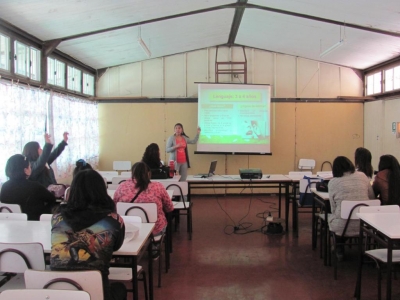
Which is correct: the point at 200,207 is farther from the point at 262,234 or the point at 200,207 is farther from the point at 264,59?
the point at 264,59

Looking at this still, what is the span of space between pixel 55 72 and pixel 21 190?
3.26m

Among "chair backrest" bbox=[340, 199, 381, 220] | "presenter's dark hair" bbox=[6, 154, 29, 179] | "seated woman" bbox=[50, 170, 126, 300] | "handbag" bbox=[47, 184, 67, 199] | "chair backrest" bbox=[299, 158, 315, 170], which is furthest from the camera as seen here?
"chair backrest" bbox=[299, 158, 315, 170]

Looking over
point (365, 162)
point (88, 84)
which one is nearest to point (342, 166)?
point (365, 162)

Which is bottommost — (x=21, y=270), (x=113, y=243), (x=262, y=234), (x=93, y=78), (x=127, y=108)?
(x=262, y=234)

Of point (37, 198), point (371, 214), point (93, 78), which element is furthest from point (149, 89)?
point (371, 214)

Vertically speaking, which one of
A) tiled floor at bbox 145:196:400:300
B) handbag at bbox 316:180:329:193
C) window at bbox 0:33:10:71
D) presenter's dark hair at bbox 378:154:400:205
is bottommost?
tiled floor at bbox 145:196:400:300

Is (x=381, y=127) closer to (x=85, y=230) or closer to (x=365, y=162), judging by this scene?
(x=365, y=162)

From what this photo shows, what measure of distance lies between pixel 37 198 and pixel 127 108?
4710 mm

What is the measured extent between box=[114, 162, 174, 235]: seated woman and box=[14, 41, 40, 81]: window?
2526 mm

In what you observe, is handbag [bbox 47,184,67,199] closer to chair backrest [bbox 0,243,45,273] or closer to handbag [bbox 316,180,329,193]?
chair backrest [bbox 0,243,45,273]

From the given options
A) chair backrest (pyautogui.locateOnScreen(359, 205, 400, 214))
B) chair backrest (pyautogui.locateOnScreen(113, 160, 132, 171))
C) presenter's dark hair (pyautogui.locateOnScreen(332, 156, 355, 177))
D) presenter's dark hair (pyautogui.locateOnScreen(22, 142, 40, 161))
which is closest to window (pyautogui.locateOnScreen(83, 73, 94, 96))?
chair backrest (pyautogui.locateOnScreen(113, 160, 132, 171))

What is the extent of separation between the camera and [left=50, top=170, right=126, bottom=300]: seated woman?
5.88 ft

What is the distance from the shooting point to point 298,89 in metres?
7.68

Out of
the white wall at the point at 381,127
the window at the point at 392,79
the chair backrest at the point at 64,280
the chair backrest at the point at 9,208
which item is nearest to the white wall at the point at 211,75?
the white wall at the point at 381,127
